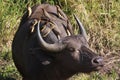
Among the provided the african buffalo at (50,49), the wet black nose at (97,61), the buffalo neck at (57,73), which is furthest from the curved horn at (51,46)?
the wet black nose at (97,61)

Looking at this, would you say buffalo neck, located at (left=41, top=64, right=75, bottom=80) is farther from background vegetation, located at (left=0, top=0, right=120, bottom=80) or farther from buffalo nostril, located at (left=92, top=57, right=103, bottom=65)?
background vegetation, located at (left=0, top=0, right=120, bottom=80)

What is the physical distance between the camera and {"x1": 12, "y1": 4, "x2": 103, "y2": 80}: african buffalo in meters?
6.50

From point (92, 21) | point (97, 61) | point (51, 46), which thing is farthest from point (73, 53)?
point (92, 21)

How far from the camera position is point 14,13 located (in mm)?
9828

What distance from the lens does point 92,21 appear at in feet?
33.1

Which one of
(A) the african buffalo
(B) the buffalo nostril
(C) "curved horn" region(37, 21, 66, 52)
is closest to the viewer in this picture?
(B) the buffalo nostril

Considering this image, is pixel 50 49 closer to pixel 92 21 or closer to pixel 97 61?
pixel 97 61

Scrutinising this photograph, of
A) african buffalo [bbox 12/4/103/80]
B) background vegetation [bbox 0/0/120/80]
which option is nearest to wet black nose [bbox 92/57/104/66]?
african buffalo [bbox 12/4/103/80]

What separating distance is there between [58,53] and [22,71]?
1.20 m

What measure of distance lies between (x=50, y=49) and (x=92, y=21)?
3551mm

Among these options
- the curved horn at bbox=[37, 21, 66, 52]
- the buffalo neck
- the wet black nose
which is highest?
the curved horn at bbox=[37, 21, 66, 52]

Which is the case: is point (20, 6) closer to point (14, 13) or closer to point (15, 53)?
point (14, 13)

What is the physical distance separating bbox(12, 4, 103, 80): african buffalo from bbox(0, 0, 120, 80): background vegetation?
4.99ft

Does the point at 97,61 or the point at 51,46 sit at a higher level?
the point at 51,46
